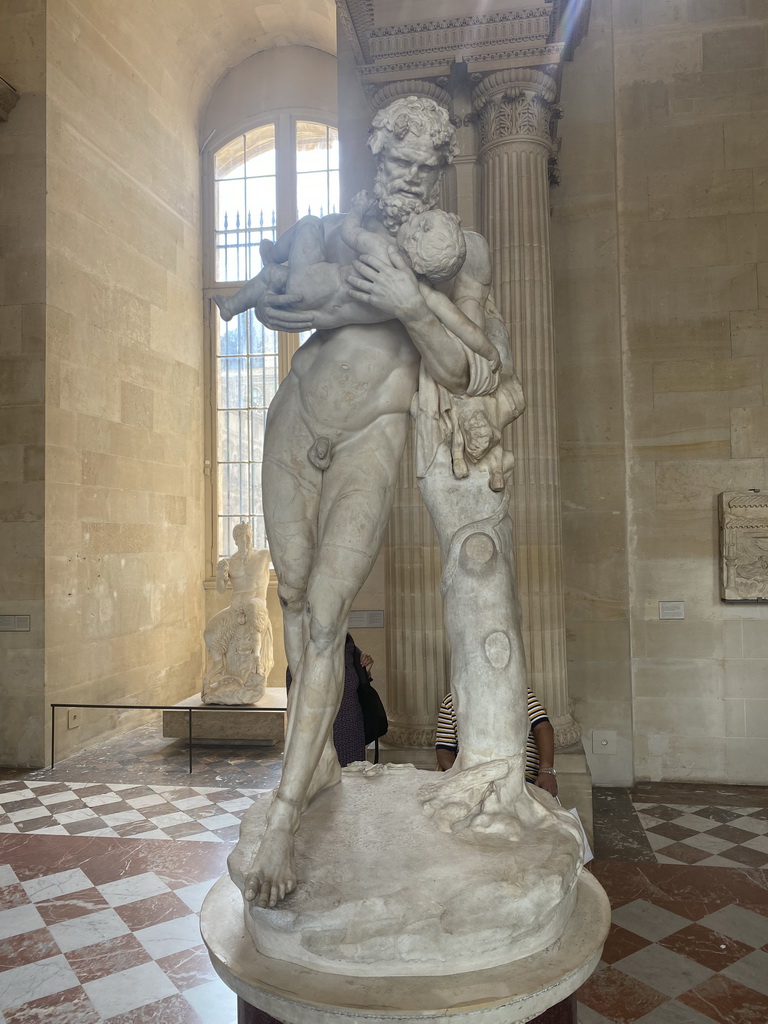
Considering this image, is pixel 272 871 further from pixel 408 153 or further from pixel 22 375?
pixel 22 375

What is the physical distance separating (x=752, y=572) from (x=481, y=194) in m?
3.45

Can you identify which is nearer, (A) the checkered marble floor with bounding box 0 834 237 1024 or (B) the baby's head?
(B) the baby's head

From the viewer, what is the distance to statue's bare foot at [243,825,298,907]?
1.97m

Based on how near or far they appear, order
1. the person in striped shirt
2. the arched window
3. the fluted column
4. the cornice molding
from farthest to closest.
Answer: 1. the arched window
2. the fluted column
3. the cornice molding
4. the person in striped shirt

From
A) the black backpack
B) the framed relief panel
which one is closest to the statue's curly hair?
the black backpack

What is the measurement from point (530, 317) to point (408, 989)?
15.0 ft

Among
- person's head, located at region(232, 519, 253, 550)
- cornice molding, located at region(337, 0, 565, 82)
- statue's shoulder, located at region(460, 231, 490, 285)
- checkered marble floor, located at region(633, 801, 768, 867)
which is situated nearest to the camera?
statue's shoulder, located at region(460, 231, 490, 285)

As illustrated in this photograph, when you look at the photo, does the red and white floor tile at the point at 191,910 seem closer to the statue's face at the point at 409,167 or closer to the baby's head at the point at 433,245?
the baby's head at the point at 433,245

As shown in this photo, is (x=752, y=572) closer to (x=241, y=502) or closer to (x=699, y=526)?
(x=699, y=526)

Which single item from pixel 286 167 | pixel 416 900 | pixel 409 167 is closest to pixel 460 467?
pixel 409 167

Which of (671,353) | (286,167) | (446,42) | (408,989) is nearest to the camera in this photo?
(408,989)

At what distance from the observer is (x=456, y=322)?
2.35m

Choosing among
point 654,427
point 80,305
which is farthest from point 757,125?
point 80,305

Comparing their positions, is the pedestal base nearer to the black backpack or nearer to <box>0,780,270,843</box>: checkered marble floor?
the black backpack
